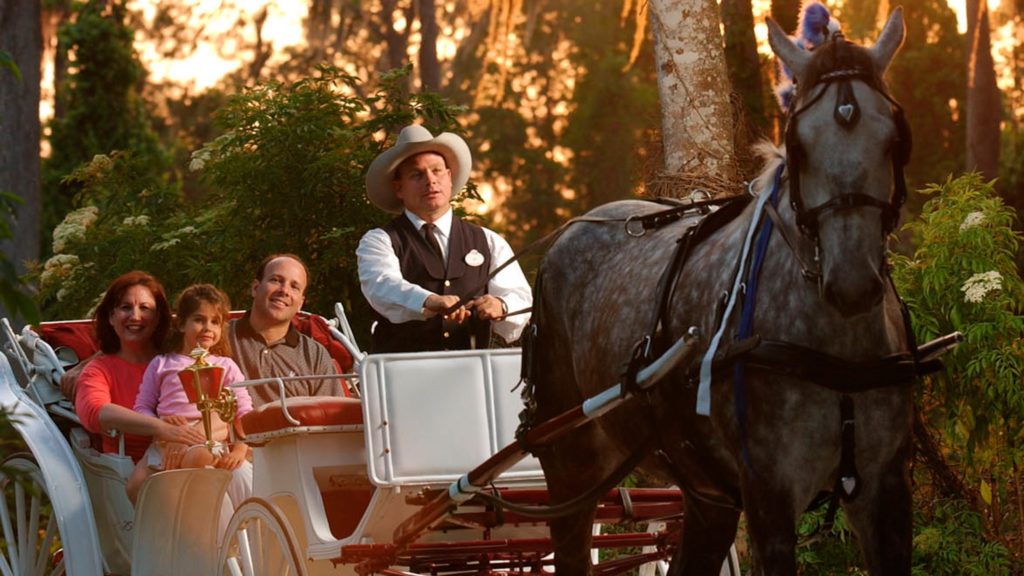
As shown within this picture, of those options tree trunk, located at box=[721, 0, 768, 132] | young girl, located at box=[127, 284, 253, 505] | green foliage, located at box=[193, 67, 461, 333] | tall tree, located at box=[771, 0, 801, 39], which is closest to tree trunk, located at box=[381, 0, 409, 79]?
tall tree, located at box=[771, 0, 801, 39]

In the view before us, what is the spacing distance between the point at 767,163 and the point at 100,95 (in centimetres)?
1573

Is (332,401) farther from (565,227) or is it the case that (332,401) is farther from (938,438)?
(938,438)

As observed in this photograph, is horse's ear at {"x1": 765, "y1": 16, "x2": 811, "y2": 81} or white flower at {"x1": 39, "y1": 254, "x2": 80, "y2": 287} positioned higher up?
horse's ear at {"x1": 765, "y1": 16, "x2": 811, "y2": 81}

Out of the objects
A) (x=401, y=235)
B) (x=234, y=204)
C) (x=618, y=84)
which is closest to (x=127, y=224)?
(x=234, y=204)

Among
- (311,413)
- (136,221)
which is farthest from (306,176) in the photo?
(311,413)

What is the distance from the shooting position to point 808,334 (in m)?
4.29

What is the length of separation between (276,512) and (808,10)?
298cm

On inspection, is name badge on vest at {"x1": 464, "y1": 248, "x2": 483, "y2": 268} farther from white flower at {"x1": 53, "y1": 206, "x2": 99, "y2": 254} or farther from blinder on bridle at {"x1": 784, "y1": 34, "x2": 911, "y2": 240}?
white flower at {"x1": 53, "y1": 206, "x2": 99, "y2": 254}

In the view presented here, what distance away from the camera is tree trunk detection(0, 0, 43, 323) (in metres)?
16.2

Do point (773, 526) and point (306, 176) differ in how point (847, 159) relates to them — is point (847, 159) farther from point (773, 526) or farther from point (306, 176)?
point (306, 176)

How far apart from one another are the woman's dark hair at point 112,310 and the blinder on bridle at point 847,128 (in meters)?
3.85

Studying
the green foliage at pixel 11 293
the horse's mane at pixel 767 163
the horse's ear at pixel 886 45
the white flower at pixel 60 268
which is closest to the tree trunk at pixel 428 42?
the white flower at pixel 60 268

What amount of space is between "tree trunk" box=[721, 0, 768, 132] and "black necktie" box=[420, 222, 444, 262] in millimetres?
4508

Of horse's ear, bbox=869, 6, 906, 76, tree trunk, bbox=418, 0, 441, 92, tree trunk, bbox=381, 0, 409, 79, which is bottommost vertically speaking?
horse's ear, bbox=869, 6, 906, 76
